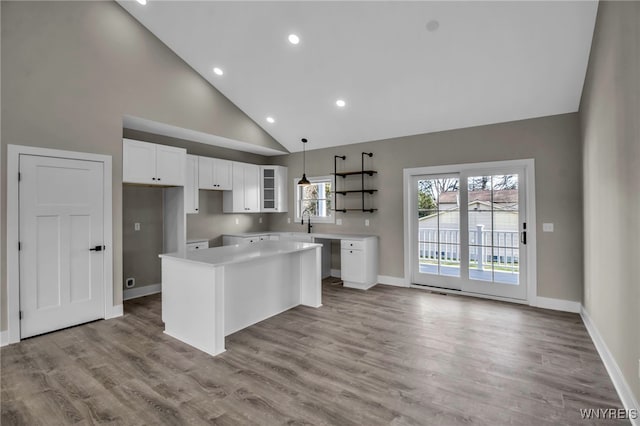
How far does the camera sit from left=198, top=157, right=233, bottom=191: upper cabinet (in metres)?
5.57

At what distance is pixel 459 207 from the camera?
16.4ft

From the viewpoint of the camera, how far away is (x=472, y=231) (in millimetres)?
4852

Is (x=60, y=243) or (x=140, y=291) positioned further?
(x=140, y=291)

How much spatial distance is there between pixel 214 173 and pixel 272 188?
4.51ft

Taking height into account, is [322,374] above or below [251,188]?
below

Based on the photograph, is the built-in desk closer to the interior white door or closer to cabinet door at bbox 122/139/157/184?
cabinet door at bbox 122/139/157/184

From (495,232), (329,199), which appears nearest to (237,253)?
(329,199)

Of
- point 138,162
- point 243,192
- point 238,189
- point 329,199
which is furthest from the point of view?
Result: point 329,199

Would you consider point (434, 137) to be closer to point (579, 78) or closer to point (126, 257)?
point (579, 78)

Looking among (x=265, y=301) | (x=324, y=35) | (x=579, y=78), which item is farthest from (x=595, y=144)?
(x=265, y=301)

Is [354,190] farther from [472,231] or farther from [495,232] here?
[495,232]

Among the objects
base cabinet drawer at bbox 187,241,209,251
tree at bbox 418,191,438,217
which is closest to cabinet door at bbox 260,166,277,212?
base cabinet drawer at bbox 187,241,209,251

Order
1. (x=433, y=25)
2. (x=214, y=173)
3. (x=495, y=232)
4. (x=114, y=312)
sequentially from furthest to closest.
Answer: (x=214, y=173)
(x=495, y=232)
(x=114, y=312)
(x=433, y=25)

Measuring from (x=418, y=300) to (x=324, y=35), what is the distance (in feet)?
12.3
